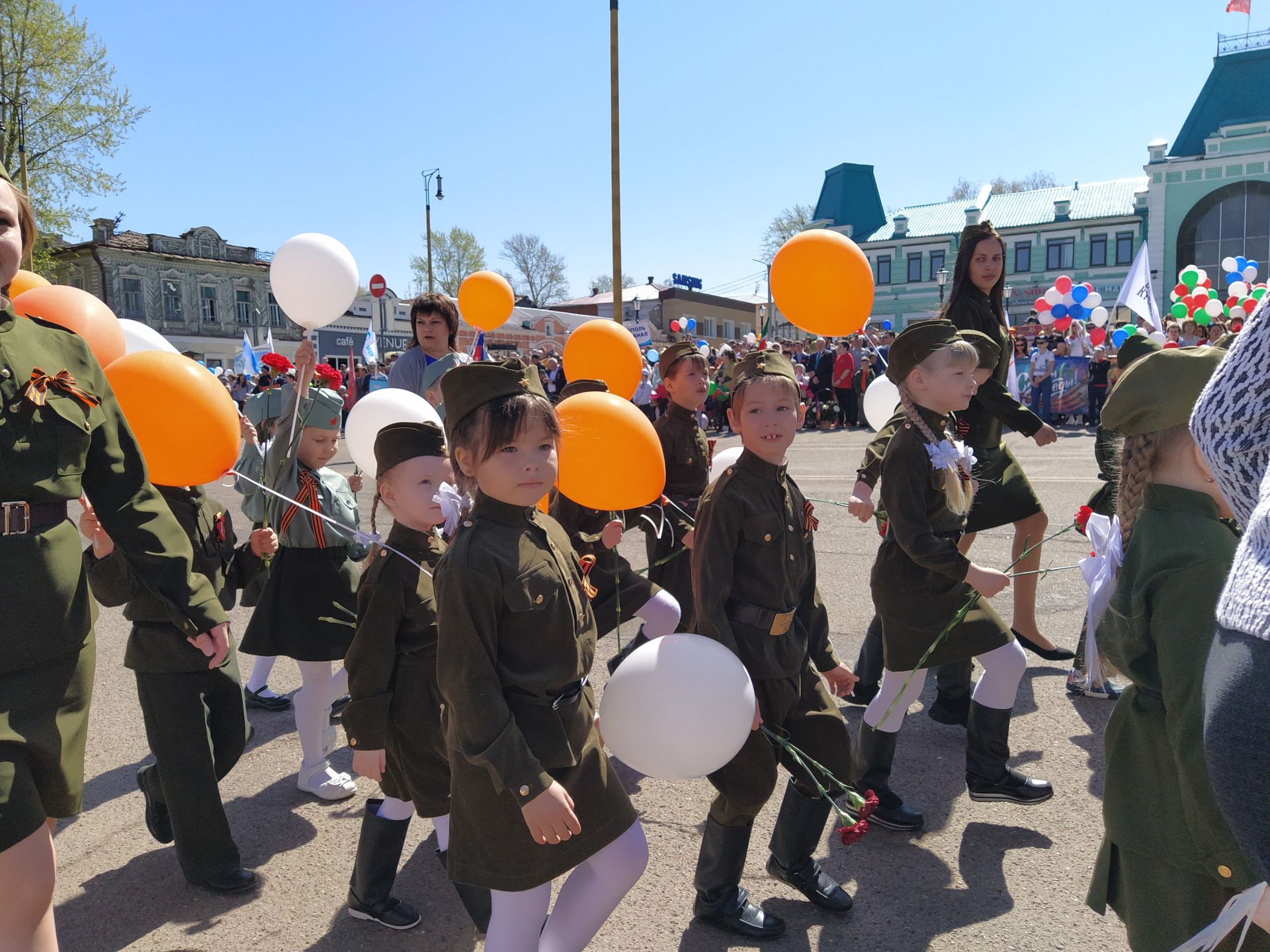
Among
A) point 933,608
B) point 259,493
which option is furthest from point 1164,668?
point 259,493

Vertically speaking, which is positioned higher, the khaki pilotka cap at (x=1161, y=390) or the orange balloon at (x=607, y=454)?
the khaki pilotka cap at (x=1161, y=390)

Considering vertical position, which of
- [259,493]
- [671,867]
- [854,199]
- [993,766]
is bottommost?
[671,867]

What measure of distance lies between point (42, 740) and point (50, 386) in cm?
79

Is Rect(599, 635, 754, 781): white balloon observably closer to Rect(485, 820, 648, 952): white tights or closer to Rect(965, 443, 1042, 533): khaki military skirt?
Rect(485, 820, 648, 952): white tights

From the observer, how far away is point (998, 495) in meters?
4.59

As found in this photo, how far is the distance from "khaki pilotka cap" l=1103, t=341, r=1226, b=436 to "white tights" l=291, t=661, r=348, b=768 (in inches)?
127

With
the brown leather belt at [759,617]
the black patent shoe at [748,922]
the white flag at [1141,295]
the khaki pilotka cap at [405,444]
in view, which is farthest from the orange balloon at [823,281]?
the white flag at [1141,295]

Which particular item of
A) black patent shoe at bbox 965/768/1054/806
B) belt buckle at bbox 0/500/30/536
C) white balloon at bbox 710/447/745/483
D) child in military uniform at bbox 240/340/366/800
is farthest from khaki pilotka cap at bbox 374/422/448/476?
black patent shoe at bbox 965/768/1054/806

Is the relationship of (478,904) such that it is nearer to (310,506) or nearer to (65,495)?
(65,495)

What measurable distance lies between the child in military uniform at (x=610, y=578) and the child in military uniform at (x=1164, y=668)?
1.27 meters

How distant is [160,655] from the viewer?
3092 mm

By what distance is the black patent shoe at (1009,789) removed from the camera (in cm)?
345

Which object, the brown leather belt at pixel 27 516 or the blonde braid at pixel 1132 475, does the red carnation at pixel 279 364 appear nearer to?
the brown leather belt at pixel 27 516

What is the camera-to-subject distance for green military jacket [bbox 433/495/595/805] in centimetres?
203
